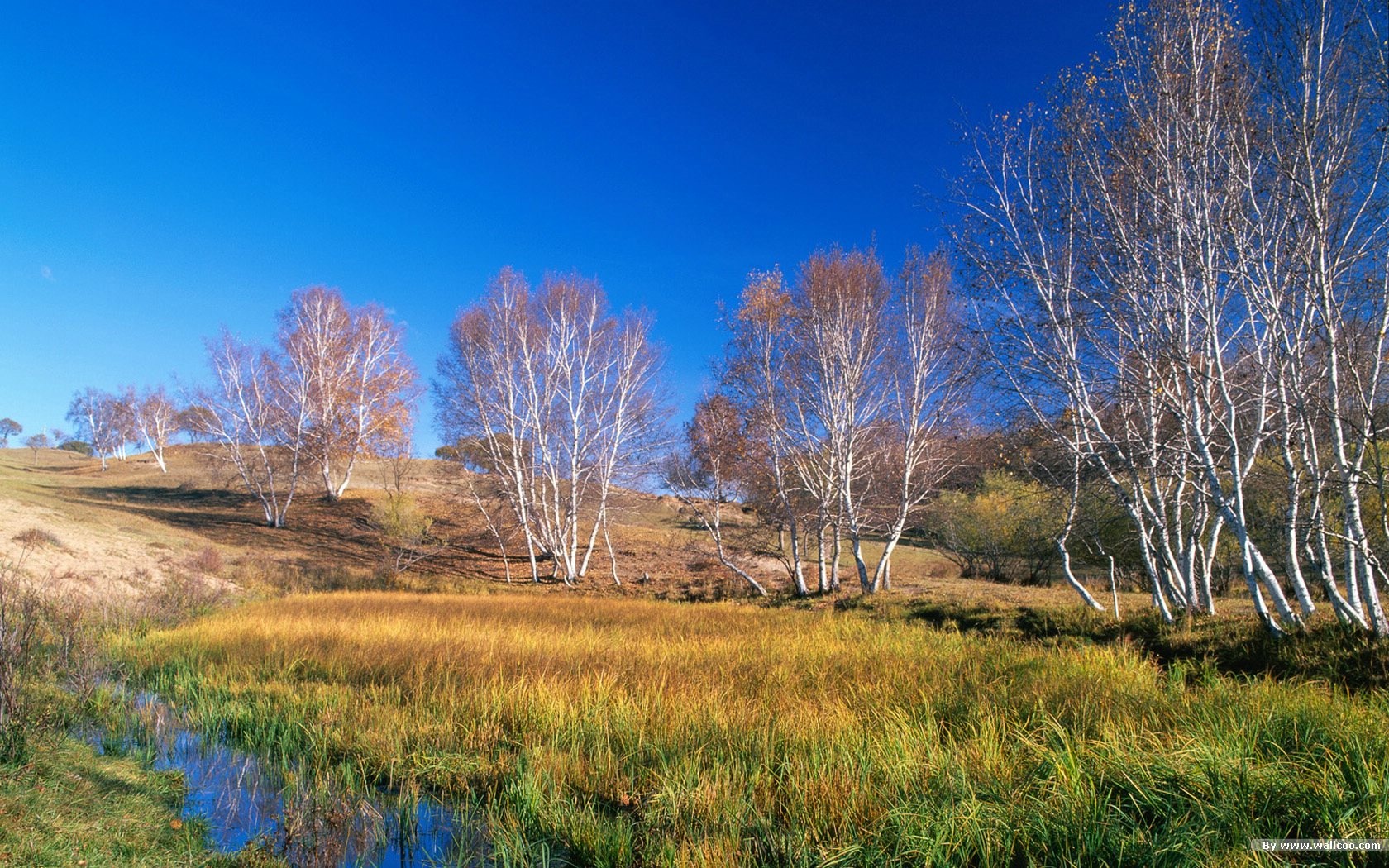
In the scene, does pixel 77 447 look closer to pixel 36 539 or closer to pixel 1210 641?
pixel 36 539

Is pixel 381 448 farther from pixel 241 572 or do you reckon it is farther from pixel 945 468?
pixel 945 468

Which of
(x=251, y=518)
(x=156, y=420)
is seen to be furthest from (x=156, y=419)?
(x=251, y=518)

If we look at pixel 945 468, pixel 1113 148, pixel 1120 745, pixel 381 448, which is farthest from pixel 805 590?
pixel 381 448

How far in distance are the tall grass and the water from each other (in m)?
0.26

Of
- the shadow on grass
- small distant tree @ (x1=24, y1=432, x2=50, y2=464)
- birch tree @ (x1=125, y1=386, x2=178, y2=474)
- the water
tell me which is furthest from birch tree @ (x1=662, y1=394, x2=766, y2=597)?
small distant tree @ (x1=24, y1=432, x2=50, y2=464)

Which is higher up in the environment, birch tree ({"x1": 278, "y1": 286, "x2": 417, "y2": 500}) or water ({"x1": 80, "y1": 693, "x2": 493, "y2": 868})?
birch tree ({"x1": 278, "y1": 286, "x2": 417, "y2": 500})

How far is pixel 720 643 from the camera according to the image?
31.0 feet

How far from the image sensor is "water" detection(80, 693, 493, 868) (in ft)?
12.8

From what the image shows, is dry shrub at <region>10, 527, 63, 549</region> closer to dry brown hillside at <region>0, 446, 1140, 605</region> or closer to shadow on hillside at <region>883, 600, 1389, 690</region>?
dry brown hillside at <region>0, 446, 1140, 605</region>

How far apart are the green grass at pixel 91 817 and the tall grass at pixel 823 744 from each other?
117 centimetres

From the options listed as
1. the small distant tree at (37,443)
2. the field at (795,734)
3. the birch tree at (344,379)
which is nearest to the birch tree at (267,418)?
the birch tree at (344,379)

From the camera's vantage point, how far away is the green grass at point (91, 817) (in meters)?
3.32

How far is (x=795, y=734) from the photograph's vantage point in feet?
15.6

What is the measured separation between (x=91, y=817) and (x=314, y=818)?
4.17 ft
